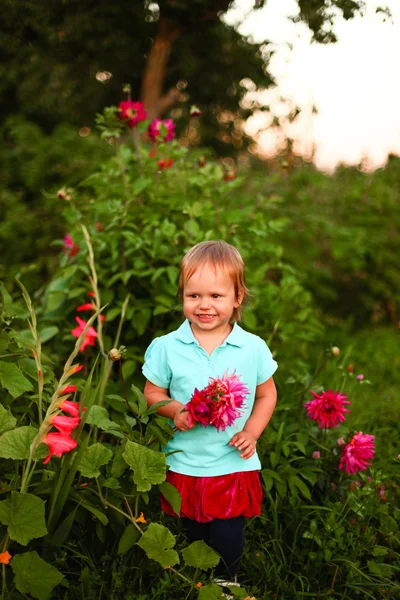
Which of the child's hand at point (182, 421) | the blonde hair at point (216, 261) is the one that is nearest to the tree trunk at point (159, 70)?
the blonde hair at point (216, 261)

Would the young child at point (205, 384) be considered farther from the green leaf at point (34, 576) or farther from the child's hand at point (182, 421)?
the green leaf at point (34, 576)

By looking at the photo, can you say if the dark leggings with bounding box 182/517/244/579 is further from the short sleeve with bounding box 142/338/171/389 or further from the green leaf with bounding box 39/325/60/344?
the green leaf with bounding box 39/325/60/344

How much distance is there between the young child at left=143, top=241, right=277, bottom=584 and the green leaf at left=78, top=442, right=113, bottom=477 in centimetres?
22

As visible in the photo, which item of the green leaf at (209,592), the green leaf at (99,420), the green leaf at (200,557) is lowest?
the green leaf at (209,592)

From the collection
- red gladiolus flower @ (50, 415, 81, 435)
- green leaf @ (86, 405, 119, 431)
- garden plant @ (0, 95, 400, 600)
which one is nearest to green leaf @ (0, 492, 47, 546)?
garden plant @ (0, 95, 400, 600)

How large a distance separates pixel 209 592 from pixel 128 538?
0.26m

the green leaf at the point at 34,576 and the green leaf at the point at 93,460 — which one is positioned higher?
the green leaf at the point at 93,460

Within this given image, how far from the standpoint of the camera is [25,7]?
413 cm

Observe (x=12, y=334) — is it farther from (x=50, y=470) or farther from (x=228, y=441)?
(x=228, y=441)

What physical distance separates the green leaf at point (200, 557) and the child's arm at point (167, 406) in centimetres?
32

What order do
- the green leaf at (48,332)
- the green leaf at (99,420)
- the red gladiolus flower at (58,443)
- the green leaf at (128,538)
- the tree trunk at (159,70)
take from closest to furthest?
the red gladiolus flower at (58,443) → the green leaf at (128,538) → the green leaf at (99,420) → the green leaf at (48,332) → the tree trunk at (159,70)

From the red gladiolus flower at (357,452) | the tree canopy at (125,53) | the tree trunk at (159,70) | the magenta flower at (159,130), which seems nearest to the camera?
the red gladiolus flower at (357,452)

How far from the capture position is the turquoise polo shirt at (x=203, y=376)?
183cm

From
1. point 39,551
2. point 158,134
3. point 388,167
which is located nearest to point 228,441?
point 39,551
